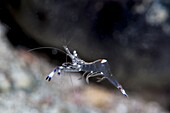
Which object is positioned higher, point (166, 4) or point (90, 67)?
point (166, 4)

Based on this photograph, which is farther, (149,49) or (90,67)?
(149,49)

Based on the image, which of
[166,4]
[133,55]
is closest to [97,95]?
[133,55]

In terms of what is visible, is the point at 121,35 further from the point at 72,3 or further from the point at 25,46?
the point at 25,46

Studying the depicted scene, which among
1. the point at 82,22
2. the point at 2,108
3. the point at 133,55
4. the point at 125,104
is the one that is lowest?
the point at 2,108

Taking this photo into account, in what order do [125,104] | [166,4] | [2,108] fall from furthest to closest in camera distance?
[125,104], [166,4], [2,108]

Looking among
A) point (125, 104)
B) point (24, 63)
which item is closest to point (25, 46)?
point (24, 63)

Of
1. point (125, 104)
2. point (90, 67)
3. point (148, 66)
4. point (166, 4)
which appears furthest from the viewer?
point (125, 104)

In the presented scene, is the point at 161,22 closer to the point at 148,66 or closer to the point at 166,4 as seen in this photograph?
the point at 166,4
